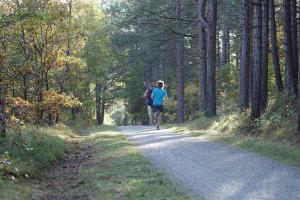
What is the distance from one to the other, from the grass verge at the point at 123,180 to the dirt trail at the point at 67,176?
9 cm

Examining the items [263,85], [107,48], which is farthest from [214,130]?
[107,48]

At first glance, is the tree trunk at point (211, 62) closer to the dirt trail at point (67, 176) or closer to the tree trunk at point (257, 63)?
the tree trunk at point (257, 63)

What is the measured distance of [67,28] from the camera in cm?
2012

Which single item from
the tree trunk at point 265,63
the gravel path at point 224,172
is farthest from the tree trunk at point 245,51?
the gravel path at point 224,172

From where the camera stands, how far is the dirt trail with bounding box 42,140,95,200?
22.7ft

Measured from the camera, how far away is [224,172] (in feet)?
25.6

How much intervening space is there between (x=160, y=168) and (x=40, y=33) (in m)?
12.2

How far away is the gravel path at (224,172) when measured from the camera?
20.5ft

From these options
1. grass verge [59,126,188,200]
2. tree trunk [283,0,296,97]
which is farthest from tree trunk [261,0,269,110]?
grass verge [59,126,188,200]

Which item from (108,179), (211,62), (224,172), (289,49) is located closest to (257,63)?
(289,49)

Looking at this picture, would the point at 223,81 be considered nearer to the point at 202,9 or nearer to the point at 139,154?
the point at 202,9

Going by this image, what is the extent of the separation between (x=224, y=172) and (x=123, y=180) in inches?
67.3

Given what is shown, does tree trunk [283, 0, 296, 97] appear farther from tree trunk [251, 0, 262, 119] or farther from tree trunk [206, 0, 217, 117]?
tree trunk [206, 0, 217, 117]

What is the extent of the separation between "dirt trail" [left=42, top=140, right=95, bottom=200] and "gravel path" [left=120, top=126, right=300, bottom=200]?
1.35m
